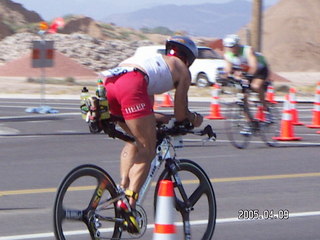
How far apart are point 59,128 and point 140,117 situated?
12004 millimetres

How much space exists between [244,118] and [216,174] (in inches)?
134

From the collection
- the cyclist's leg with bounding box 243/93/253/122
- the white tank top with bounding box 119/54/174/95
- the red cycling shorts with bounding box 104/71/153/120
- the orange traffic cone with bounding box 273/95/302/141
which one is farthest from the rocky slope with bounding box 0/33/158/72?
the red cycling shorts with bounding box 104/71/153/120

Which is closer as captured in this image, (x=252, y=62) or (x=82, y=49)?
(x=252, y=62)

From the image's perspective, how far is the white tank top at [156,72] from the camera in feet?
22.3

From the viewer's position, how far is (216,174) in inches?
464

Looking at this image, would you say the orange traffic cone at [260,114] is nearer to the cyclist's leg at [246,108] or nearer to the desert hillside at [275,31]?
the cyclist's leg at [246,108]

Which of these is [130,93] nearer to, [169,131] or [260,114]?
[169,131]

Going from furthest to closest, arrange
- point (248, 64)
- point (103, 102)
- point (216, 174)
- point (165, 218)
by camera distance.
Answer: point (248, 64)
point (216, 174)
point (103, 102)
point (165, 218)

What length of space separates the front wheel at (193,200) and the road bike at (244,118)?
7.36 m

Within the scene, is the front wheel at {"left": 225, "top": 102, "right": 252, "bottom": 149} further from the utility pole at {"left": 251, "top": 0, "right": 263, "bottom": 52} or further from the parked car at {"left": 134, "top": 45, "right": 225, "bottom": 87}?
the utility pole at {"left": 251, "top": 0, "right": 263, "bottom": 52}

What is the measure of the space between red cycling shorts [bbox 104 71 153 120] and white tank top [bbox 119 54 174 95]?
0.07 metres

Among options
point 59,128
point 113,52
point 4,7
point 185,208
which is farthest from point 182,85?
point 4,7

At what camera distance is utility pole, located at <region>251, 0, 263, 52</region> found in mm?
35250

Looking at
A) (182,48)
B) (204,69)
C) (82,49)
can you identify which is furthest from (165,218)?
(82,49)
